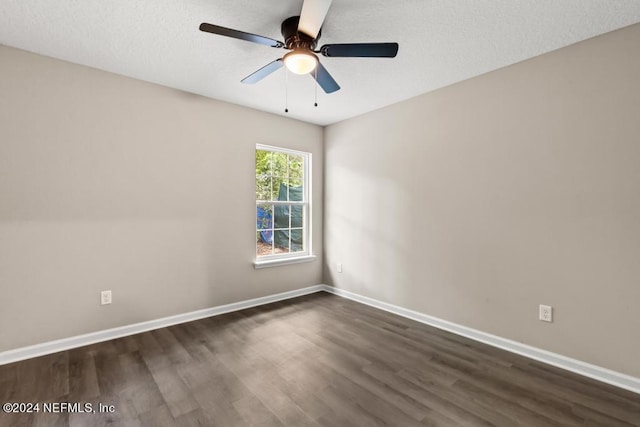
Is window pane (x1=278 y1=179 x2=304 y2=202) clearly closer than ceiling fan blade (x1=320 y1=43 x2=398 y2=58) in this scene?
No

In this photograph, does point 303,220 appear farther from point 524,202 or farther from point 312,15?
point 312,15

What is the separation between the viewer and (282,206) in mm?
4164

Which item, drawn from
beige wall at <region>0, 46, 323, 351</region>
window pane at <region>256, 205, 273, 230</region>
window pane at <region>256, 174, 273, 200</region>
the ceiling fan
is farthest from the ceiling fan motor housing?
window pane at <region>256, 205, 273, 230</region>

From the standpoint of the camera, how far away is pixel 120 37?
2219 millimetres

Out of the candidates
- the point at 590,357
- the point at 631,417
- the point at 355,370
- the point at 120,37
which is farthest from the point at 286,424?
the point at 120,37

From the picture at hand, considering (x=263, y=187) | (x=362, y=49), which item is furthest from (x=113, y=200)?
(x=362, y=49)

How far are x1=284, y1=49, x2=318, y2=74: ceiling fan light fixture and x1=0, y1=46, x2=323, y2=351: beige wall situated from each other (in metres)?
1.77

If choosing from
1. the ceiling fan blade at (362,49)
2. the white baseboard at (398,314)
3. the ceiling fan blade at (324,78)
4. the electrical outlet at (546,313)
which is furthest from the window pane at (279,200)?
the electrical outlet at (546,313)

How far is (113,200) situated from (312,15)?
7.96 ft

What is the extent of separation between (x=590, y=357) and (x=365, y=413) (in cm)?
180

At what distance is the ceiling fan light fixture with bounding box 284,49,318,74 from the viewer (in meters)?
1.90

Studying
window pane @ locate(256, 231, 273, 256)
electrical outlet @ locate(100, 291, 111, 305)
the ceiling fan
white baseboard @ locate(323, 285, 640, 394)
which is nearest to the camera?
the ceiling fan

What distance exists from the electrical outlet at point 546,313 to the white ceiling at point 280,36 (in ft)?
6.85

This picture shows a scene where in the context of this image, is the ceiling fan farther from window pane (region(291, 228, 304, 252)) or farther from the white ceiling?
window pane (region(291, 228, 304, 252))
